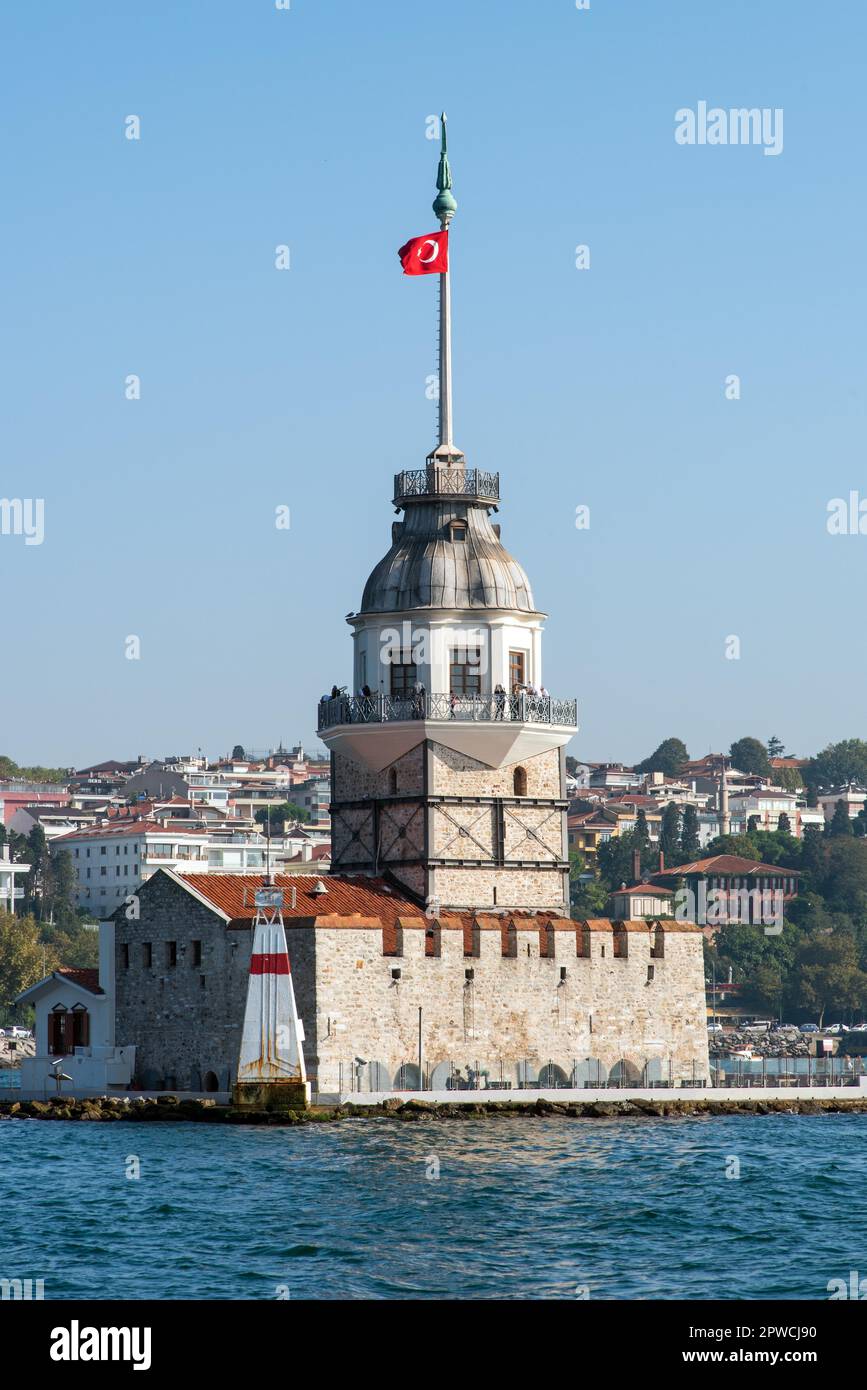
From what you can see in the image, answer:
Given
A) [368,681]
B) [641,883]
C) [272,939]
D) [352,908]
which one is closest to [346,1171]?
[272,939]

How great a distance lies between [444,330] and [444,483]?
3822mm

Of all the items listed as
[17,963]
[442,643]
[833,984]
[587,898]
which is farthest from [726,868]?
[442,643]

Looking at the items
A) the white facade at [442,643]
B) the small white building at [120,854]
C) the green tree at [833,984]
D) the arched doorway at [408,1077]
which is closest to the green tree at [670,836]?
the green tree at [833,984]

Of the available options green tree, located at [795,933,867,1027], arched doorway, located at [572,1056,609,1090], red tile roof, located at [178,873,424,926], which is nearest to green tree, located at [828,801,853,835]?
green tree, located at [795,933,867,1027]

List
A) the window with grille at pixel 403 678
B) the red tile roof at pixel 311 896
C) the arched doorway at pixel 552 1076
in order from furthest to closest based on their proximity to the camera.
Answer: the window with grille at pixel 403 678, the arched doorway at pixel 552 1076, the red tile roof at pixel 311 896

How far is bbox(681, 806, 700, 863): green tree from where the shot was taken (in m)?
184

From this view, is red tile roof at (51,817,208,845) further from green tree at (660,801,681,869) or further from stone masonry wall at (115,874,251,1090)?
stone masonry wall at (115,874,251,1090)

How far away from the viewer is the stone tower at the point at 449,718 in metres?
62.2

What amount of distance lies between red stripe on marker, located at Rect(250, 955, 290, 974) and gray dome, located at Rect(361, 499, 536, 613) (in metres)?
12.1

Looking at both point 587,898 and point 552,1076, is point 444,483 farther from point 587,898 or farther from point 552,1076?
point 587,898

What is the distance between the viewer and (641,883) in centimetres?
16988

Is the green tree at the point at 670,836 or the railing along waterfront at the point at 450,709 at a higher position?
the green tree at the point at 670,836

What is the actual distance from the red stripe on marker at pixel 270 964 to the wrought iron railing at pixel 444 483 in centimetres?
1481

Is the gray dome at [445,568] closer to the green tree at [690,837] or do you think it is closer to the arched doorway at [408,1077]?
the arched doorway at [408,1077]
